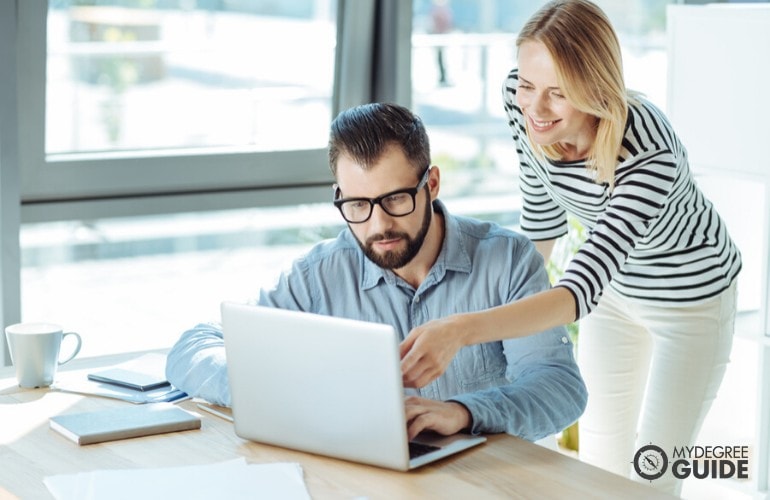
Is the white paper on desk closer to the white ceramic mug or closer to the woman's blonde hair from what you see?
the white ceramic mug

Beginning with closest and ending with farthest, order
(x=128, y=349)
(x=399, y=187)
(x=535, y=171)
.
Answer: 1. (x=399, y=187)
2. (x=535, y=171)
3. (x=128, y=349)

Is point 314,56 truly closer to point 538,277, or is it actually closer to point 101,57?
point 101,57

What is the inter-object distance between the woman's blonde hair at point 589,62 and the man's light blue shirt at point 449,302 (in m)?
0.26

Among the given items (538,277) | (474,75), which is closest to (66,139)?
(474,75)

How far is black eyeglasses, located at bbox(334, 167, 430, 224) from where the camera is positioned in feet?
6.24

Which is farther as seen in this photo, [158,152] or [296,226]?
[296,226]

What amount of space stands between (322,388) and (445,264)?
480 millimetres

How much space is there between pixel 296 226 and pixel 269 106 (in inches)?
14.8

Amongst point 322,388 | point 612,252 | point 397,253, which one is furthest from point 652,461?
point 322,388

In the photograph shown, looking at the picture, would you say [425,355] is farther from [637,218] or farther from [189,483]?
[637,218]

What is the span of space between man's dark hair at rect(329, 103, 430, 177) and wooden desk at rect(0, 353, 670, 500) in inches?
20.3

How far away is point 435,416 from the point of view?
1.67 meters

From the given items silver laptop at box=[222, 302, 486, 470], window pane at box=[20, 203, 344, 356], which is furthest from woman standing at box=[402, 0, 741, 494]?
window pane at box=[20, 203, 344, 356]

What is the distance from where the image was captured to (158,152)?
317cm
